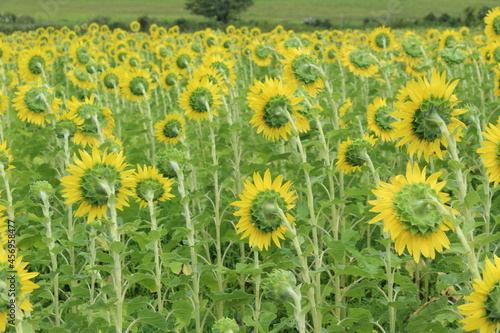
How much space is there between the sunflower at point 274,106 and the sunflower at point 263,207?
25.5 inches

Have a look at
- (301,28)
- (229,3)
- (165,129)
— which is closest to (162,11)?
(229,3)

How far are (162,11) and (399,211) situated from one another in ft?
222

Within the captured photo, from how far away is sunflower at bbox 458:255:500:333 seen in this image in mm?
1804

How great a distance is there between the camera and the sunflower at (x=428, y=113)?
7.63 ft

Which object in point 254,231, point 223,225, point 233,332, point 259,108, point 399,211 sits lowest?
point 223,225

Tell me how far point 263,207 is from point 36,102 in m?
3.15

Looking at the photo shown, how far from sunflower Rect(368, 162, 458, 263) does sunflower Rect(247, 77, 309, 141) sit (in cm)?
117

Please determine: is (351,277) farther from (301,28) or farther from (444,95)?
(301,28)

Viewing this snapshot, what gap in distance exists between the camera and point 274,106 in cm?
325

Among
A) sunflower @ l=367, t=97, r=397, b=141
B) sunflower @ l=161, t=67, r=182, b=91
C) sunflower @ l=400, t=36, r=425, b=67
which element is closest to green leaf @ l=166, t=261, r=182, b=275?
sunflower @ l=367, t=97, r=397, b=141

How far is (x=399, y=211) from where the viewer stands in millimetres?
2025

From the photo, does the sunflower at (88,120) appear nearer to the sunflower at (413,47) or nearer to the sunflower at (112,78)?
the sunflower at (112,78)

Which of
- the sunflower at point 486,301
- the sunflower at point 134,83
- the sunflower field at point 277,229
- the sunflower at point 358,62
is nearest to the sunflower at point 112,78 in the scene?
the sunflower at point 134,83

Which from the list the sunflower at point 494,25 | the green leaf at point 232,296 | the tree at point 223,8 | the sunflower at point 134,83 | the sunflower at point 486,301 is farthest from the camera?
the tree at point 223,8
